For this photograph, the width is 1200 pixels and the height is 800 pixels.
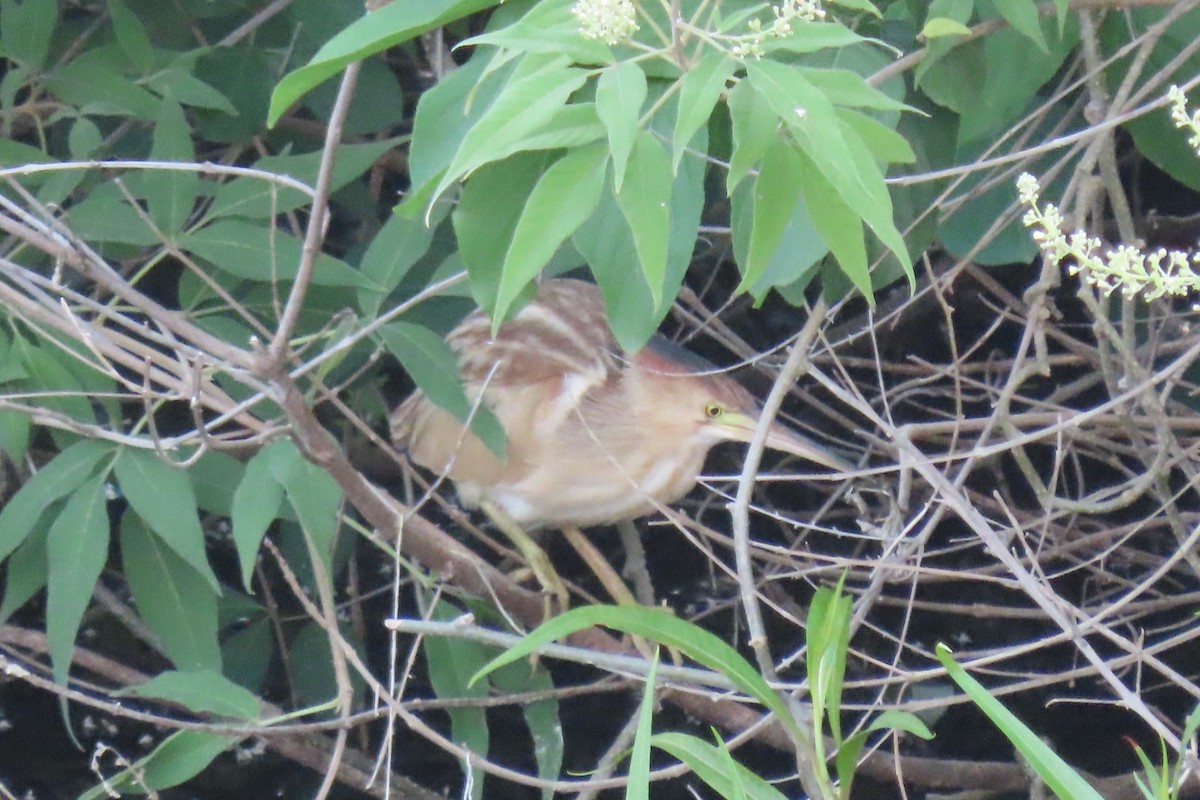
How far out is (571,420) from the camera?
67.7 inches

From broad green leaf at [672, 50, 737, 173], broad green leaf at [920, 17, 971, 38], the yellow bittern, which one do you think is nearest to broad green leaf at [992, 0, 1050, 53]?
broad green leaf at [920, 17, 971, 38]

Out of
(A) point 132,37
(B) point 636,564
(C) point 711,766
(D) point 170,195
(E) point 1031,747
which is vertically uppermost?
(A) point 132,37

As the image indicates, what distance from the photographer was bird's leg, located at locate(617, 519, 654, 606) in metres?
1.82

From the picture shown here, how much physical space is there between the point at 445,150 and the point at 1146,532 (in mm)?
1194

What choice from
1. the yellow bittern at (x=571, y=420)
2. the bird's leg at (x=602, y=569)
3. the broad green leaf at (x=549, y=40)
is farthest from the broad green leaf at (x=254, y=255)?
the broad green leaf at (x=549, y=40)

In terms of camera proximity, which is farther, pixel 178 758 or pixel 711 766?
pixel 178 758

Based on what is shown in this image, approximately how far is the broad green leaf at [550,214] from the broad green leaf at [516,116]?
0.05 metres

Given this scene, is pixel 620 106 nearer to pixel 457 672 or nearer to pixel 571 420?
pixel 457 672

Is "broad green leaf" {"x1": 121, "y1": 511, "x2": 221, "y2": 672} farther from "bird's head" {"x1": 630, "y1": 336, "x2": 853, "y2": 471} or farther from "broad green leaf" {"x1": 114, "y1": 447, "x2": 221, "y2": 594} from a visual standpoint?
"bird's head" {"x1": 630, "y1": 336, "x2": 853, "y2": 471}

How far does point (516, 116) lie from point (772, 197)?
176 mm

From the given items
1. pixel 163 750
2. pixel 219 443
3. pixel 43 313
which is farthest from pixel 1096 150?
pixel 163 750

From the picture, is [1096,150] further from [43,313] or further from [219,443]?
[43,313]

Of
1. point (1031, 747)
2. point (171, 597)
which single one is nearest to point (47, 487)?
point (171, 597)

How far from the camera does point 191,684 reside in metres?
1.29
